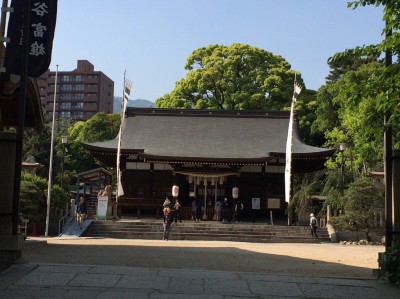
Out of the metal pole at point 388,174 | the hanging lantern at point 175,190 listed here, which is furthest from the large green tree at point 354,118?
the hanging lantern at point 175,190

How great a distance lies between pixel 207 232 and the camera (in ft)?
81.4

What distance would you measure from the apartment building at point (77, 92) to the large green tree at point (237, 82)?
64.2m

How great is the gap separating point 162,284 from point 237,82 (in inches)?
1517

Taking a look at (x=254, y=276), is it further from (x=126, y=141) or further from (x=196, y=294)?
(x=126, y=141)

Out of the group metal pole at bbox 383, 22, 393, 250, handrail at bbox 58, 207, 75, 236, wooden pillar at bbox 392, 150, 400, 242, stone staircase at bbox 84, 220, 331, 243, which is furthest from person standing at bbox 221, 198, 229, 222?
wooden pillar at bbox 392, 150, 400, 242

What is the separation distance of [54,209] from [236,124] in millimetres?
14575

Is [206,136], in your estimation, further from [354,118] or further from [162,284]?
[162,284]

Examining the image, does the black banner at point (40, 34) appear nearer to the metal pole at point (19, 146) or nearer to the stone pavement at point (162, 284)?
the metal pole at point (19, 146)

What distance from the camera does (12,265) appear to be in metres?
8.02

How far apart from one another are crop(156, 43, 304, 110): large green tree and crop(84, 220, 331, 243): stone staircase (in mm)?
19517

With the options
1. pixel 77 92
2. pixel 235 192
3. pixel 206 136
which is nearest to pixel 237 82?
pixel 206 136

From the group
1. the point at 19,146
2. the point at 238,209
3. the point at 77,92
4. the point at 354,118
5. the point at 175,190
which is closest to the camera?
the point at 19,146

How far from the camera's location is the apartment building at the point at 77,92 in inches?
4232

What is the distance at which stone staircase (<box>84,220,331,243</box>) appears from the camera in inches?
945
